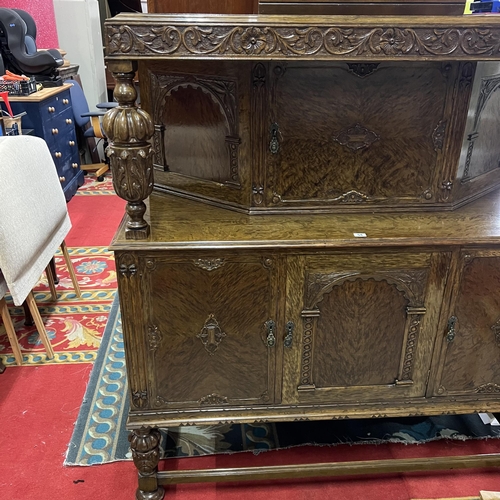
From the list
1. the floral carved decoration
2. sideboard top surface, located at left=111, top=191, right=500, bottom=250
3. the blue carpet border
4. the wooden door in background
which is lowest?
the blue carpet border

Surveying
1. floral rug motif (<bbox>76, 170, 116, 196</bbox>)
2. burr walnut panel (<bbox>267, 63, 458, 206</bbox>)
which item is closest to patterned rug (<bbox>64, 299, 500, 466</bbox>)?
burr walnut panel (<bbox>267, 63, 458, 206</bbox>)

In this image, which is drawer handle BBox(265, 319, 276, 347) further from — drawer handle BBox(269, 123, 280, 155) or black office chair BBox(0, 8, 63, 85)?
black office chair BBox(0, 8, 63, 85)

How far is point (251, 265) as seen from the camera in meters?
1.58

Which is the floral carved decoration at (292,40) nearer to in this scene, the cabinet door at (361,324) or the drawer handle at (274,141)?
the drawer handle at (274,141)

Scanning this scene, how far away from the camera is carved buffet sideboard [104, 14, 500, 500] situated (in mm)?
1577

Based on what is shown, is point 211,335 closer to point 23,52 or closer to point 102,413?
point 102,413

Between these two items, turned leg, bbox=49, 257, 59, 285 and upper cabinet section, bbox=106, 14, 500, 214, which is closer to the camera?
upper cabinet section, bbox=106, 14, 500, 214

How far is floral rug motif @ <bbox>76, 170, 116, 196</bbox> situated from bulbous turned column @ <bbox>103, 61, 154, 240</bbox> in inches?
150

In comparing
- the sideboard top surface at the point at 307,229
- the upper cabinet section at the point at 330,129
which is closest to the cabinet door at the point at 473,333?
the sideboard top surface at the point at 307,229

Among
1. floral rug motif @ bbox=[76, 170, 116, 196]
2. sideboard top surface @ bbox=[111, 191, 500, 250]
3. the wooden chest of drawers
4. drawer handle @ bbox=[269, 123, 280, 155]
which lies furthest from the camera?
floral rug motif @ bbox=[76, 170, 116, 196]

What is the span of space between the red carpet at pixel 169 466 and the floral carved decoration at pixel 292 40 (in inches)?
59.2

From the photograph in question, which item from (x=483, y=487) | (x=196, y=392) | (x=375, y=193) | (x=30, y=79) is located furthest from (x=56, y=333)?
(x=30, y=79)

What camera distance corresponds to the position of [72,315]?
118 inches

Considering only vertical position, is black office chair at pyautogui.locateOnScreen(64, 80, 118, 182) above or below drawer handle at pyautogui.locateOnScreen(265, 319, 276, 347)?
below
